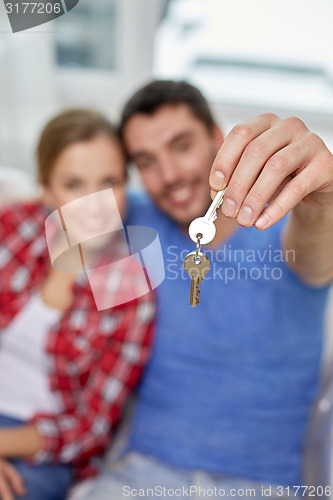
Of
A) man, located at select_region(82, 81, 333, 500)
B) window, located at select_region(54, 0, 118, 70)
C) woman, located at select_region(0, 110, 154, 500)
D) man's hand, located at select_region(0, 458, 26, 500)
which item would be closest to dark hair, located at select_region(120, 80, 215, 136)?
man, located at select_region(82, 81, 333, 500)

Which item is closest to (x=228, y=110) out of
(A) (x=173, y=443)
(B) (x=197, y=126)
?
(B) (x=197, y=126)

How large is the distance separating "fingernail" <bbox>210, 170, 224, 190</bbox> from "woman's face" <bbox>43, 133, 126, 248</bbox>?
140 millimetres

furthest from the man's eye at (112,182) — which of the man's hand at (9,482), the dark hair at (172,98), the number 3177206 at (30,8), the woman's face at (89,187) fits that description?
the man's hand at (9,482)

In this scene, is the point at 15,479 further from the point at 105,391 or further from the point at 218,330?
the point at 218,330

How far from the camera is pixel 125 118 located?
0.79 m

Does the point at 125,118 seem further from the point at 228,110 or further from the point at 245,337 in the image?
the point at 245,337

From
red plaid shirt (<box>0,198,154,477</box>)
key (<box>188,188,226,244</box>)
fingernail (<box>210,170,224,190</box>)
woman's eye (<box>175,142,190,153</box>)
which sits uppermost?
fingernail (<box>210,170,224,190</box>)

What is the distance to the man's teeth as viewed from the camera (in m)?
0.59

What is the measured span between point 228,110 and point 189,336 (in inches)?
13.9

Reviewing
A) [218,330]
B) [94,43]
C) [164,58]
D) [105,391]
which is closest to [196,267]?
[218,330]

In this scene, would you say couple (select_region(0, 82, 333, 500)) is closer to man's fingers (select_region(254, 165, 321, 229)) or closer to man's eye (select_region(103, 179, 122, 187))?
man's eye (select_region(103, 179, 122, 187))

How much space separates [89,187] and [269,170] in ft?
1.07

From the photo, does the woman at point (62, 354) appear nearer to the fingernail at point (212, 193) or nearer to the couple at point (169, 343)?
the couple at point (169, 343)

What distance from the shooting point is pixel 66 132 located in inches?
33.2
